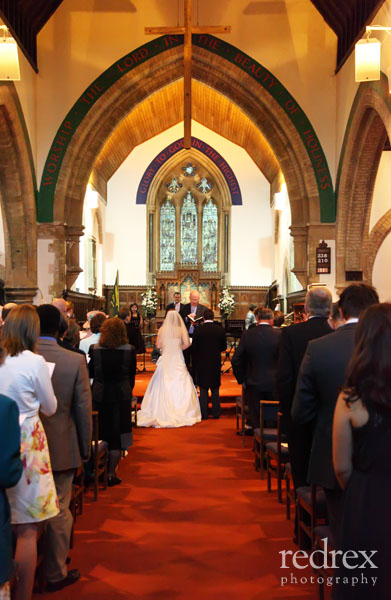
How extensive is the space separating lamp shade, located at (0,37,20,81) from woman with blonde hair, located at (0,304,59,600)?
21.5ft

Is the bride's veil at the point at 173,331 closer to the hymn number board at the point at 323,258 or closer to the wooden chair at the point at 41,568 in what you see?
the hymn number board at the point at 323,258

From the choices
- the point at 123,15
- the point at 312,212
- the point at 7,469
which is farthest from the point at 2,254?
the point at 7,469

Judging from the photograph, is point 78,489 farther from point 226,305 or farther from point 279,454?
point 226,305

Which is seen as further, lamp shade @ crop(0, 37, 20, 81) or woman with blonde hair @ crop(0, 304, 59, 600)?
lamp shade @ crop(0, 37, 20, 81)

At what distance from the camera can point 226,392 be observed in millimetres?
11000

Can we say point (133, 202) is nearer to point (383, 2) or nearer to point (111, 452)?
point (383, 2)

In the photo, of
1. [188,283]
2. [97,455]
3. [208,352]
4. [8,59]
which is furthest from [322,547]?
[188,283]

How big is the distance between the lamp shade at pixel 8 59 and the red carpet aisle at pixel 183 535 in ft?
16.8

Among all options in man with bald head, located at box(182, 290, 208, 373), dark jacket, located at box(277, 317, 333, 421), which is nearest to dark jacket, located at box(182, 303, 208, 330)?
man with bald head, located at box(182, 290, 208, 373)

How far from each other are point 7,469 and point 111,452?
373cm

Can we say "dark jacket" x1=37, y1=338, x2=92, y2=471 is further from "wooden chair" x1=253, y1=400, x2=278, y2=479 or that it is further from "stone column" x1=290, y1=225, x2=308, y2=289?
"stone column" x1=290, y1=225, x2=308, y2=289

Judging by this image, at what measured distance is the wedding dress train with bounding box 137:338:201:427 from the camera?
29.0 ft

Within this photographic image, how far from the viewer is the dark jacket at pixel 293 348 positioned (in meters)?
4.25

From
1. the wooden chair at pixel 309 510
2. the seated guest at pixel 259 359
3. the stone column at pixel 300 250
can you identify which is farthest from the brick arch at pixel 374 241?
the wooden chair at pixel 309 510
